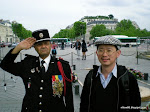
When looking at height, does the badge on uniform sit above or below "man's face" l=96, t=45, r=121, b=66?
below

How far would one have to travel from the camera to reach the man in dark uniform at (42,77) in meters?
2.46

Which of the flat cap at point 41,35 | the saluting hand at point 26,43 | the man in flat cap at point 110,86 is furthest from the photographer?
the flat cap at point 41,35

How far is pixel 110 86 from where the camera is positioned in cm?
220

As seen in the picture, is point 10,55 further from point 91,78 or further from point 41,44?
point 91,78

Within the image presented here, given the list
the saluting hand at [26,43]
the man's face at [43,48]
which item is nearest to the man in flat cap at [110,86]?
the man's face at [43,48]

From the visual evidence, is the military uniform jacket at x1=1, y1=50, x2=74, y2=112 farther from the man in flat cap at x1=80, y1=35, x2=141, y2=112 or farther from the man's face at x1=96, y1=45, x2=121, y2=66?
the man's face at x1=96, y1=45, x2=121, y2=66

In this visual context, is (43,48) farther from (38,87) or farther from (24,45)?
(38,87)

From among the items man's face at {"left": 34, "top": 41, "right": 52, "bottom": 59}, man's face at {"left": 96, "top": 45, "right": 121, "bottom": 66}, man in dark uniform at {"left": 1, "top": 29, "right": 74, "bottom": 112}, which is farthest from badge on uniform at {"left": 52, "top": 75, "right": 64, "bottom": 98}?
man's face at {"left": 96, "top": 45, "right": 121, "bottom": 66}

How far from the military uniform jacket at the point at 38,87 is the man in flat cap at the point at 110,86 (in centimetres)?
41

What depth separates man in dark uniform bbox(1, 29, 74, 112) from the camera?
2.46m

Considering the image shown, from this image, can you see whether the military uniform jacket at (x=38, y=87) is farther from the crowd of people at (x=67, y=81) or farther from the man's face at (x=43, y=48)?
the man's face at (x=43, y=48)

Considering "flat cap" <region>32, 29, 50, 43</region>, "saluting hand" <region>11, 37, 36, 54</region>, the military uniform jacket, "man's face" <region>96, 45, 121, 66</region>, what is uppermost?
"flat cap" <region>32, 29, 50, 43</region>

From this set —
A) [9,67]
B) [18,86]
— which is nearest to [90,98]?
[9,67]

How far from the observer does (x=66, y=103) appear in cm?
250
